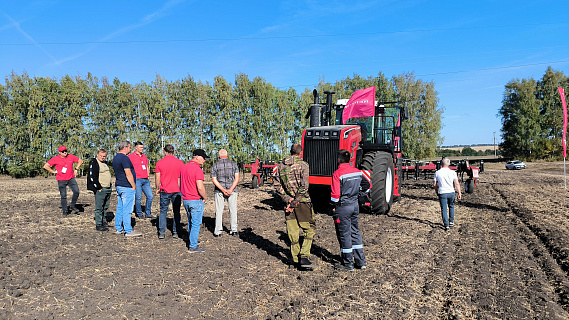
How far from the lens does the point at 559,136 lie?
4409cm

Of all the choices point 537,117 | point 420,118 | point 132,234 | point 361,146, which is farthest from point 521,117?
point 132,234

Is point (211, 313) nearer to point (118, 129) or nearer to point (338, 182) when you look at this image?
point (338, 182)

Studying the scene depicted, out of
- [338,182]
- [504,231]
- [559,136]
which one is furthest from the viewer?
[559,136]

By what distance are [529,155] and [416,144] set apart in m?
18.7

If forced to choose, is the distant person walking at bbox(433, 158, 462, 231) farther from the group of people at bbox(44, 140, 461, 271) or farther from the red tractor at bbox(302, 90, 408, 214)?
the red tractor at bbox(302, 90, 408, 214)

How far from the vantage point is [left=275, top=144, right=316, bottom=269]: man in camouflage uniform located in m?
5.13

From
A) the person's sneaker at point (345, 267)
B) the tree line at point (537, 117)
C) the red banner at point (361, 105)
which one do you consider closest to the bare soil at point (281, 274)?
the person's sneaker at point (345, 267)

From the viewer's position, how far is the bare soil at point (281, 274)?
154 inches

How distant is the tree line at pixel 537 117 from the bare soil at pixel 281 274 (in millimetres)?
43596

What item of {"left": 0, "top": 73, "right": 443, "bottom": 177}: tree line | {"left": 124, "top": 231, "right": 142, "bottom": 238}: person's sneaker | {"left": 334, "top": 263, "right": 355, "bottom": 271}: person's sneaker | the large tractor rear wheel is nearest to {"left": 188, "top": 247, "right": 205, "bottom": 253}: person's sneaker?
{"left": 124, "top": 231, "right": 142, "bottom": 238}: person's sneaker

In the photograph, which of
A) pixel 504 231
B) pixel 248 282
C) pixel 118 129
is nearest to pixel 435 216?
pixel 504 231

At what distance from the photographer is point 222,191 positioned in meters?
7.01

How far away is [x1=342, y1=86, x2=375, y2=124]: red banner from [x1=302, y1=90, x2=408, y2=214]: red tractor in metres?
0.21

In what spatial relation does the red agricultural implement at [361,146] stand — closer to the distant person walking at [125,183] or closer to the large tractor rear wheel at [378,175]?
the large tractor rear wheel at [378,175]
